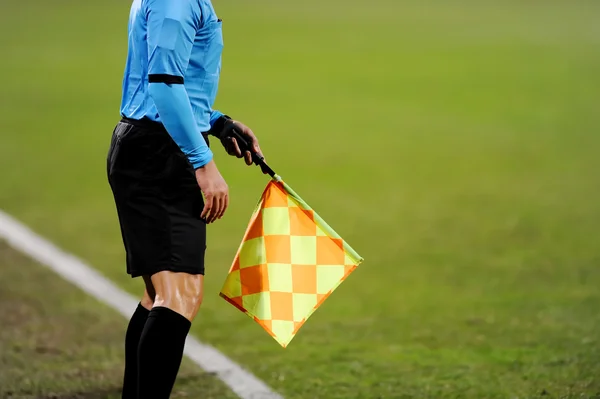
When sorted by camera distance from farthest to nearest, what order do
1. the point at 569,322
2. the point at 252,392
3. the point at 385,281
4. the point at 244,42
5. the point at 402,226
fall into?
the point at 244,42
the point at 402,226
the point at 385,281
the point at 569,322
the point at 252,392

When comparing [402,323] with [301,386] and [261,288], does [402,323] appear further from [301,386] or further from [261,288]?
[261,288]

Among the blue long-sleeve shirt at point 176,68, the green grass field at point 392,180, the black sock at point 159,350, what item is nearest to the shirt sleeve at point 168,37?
the blue long-sleeve shirt at point 176,68

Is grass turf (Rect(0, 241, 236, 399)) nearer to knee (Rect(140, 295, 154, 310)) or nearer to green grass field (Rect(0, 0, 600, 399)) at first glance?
green grass field (Rect(0, 0, 600, 399))

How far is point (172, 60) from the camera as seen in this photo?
144 inches

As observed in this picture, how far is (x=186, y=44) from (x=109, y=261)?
13.5 feet

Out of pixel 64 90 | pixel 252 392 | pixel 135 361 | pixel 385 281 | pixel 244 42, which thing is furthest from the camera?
pixel 244 42

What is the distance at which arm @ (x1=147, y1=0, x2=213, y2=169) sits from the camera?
3.64 metres

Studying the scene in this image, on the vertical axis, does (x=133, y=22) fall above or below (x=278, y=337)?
above

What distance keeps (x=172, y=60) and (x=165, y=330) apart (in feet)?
3.17

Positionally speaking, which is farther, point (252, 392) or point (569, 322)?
point (569, 322)

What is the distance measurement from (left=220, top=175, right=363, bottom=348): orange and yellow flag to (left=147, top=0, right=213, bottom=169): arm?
0.66 m

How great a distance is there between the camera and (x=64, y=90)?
617 inches

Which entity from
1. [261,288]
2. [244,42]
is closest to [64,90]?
[244,42]

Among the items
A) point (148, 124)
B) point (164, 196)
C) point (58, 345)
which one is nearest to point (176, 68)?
point (148, 124)
